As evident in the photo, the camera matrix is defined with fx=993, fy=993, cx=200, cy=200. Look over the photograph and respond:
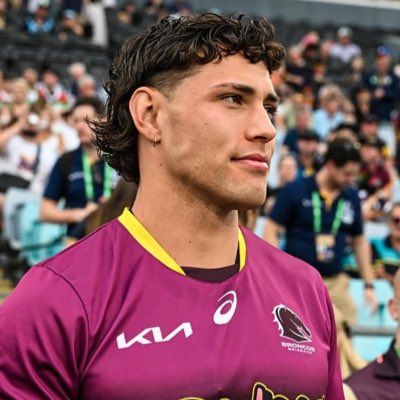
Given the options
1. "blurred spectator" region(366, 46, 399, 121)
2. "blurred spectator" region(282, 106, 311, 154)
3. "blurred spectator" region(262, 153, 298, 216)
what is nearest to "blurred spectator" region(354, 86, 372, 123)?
"blurred spectator" region(366, 46, 399, 121)

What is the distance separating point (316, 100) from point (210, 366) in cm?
1428

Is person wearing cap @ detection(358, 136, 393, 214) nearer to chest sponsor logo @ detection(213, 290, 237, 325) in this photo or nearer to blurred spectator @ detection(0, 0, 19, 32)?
blurred spectator @ detection(0, 0, 19, 32)

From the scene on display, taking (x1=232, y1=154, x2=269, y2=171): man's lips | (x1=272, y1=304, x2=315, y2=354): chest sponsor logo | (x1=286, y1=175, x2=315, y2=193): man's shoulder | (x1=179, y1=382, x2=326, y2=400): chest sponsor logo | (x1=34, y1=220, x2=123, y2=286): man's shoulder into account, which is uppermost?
(x1=232, y1=154, x2=269, y2=171): man's lips

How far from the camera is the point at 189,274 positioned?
1.96m

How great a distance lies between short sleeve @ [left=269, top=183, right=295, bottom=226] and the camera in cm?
660

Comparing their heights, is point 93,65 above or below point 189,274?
below

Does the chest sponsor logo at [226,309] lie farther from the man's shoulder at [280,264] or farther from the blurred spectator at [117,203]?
the blurred spectator at [117,203]

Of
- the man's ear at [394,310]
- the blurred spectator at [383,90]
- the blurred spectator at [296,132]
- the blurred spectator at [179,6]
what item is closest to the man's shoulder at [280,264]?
the man's ear at [394,310]

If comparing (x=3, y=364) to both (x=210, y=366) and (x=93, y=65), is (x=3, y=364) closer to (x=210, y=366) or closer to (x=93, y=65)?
(x=210, y=366)

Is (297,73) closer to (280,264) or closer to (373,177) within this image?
(373,177)

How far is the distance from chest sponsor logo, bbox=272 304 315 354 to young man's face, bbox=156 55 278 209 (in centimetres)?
23

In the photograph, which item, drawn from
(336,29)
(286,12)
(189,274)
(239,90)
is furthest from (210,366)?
(286,12)

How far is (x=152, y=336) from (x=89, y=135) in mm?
4321

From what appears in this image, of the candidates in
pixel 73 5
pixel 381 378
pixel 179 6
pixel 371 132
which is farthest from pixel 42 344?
pixel 179 6
